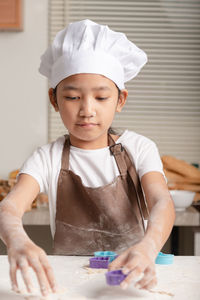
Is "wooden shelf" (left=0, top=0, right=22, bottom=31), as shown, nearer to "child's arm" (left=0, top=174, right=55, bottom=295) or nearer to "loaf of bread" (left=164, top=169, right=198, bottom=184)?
"loaf of bread" (left=164, top=169, right=198, bottom=184)

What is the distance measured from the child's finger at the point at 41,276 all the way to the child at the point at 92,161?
0.31 metres

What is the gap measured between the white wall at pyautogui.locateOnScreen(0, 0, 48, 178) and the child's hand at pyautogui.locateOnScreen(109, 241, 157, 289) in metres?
1.95

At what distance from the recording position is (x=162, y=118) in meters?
2.80

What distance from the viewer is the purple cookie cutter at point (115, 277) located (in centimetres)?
82

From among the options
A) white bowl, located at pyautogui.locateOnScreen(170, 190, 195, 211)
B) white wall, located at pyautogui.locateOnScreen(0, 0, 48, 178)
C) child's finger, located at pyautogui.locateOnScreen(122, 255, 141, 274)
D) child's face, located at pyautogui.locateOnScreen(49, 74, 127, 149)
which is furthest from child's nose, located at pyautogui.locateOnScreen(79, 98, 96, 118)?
white wall, located at pyautogui.locateOnScreen(0, 0, 48, 178)

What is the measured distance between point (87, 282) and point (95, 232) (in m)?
0.47

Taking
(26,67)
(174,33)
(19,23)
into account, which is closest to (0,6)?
(19,23)

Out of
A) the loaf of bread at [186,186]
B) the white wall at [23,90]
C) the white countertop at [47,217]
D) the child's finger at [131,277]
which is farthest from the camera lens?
the white wall at [23,90]

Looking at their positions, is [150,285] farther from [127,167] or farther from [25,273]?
[127,167]

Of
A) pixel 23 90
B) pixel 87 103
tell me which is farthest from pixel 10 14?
pixel 87 103

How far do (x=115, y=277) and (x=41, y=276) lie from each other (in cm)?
A: 13

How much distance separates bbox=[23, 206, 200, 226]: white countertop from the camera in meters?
2.19

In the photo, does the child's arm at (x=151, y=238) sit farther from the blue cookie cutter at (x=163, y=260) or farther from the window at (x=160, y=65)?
the window at (x=160, y=65)

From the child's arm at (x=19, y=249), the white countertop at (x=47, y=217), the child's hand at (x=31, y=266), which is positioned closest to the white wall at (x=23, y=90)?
the white countertop at (x=47, y=217)
